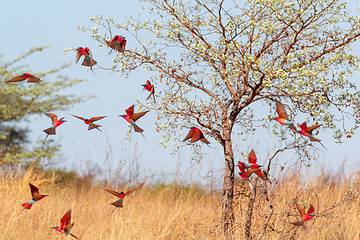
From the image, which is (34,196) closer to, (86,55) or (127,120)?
(127,120)

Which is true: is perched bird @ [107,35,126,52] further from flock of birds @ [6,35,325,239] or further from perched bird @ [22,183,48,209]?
perched bird @ [22,183,48,209]

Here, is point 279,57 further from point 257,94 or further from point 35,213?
point 35,213

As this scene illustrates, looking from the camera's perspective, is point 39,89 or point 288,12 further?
point 39,89

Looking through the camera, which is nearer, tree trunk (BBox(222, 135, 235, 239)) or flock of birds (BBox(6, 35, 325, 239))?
flock of birds (BBox(6, 35, 325, 239))

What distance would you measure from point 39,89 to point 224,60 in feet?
34.5

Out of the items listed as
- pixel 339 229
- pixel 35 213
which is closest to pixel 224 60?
pixel 339 229

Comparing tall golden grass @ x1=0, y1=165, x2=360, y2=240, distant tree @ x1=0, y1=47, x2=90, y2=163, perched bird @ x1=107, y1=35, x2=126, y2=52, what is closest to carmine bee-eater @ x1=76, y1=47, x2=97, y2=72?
perched bird @ x1=107, y1=35, x2=126, y2=52

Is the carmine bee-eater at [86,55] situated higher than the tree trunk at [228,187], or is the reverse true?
the carmine bee-eater at [86,55]

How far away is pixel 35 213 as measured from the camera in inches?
287

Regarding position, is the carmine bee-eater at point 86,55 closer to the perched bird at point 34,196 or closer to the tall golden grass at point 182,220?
the perched bird at point 34,196

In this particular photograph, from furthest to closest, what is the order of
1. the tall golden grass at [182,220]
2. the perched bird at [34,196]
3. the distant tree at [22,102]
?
the distant tree at [22,102]
the tall golden grass at [182,220]
the perched bird at [34,196]

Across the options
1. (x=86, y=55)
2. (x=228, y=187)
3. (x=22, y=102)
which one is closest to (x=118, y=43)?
(x=86, y=55)

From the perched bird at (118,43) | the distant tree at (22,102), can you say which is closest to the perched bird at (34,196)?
the perched bird at (118,43)

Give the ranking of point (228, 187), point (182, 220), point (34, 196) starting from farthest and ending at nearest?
point (182, 220) < point (228, 187) < point (34, 196)
